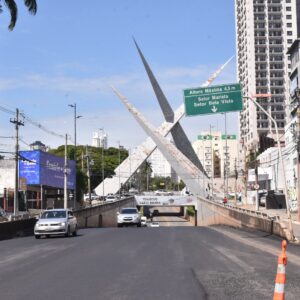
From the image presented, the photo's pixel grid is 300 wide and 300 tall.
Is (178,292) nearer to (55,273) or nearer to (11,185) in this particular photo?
(55,273)

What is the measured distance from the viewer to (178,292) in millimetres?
9844

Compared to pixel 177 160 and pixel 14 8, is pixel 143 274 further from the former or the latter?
pixel 177 160

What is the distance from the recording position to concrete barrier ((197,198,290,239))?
30.4 metres

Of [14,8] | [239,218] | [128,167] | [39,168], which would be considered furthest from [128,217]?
[128,167]

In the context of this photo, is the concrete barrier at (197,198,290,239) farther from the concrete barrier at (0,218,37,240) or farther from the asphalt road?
the concrete barrier at (0,218,37,240)

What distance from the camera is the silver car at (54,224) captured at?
28797mm

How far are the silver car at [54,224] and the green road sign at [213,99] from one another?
8.88m

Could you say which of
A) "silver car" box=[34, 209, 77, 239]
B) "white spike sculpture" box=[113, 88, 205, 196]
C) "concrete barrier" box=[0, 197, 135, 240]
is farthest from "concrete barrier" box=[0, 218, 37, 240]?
"white spike sculpture" box=[113, 88, 205, 196]

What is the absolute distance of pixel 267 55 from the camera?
156 meters

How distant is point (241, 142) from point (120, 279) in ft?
498

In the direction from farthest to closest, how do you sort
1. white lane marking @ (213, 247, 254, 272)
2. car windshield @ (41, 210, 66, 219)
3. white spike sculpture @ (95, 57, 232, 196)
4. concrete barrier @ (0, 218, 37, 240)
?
white spike sculpture @ (95, 57, 232, 196) < concrete barrier @ (0, 218, 37, 240) < car windshield @ (41, 210, 66, 219) < white lane marking @ (213, 247, 254, 272)

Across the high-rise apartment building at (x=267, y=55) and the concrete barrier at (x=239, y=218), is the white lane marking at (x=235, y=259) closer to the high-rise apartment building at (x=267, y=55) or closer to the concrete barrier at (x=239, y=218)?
the concrete barrier at (x=239, y=218)

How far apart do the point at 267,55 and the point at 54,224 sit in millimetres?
135884

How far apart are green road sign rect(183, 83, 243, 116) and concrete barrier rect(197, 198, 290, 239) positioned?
7078mm
